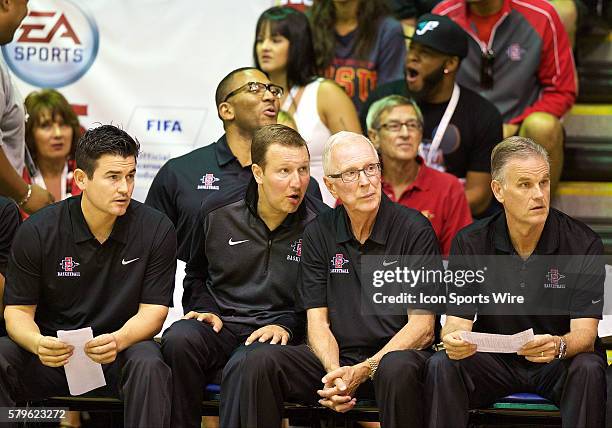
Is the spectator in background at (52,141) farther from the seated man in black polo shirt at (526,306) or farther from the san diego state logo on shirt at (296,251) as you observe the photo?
the seated man in black polo shirt at (526,306)

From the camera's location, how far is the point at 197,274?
5004 millimetres

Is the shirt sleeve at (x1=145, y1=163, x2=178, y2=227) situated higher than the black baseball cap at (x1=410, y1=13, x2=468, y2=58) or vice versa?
the black baseball cap at (x1=410, y1=13, x2=468, y2=58)

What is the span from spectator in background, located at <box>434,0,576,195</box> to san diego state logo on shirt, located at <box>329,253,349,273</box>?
1931 millimetres

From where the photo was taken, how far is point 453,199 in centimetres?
543

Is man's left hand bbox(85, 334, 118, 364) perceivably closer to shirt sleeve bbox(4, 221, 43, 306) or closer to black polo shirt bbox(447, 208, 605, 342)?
shirt sleeve bbox(4, 221, 43, 306)

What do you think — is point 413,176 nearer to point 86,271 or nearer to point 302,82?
point 302,82

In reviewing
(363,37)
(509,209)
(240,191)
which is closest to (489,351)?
(509,209)

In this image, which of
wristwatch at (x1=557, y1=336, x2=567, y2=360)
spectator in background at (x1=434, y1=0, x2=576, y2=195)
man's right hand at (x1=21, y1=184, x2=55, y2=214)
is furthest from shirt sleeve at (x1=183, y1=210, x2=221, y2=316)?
spectator in background at (x1=434, y1=0, x2=576, y2=195)

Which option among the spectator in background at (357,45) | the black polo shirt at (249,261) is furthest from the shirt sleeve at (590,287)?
the spectator in background at (357,45)

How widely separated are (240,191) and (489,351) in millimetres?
1445

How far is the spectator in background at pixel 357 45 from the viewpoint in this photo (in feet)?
20.6

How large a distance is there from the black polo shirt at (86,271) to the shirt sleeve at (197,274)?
0.34 metres

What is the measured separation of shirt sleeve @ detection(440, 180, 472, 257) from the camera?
17.7ft

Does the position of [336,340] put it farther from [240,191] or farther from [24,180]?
[24,180]
